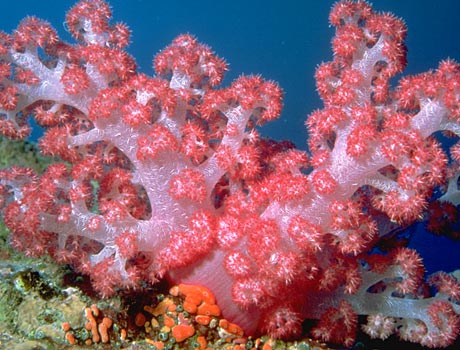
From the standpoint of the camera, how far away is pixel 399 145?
297cm

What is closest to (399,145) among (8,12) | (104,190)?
(104,190)

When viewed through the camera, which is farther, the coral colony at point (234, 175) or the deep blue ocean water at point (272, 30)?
the deep blue ocean water at point (272, 30)

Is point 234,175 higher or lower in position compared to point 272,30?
lower

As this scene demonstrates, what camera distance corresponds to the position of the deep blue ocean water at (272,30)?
76438 millimetres

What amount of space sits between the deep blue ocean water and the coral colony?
61187mm

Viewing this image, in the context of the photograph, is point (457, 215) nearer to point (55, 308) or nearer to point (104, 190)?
point (104, 190)

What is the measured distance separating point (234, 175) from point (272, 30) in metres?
101

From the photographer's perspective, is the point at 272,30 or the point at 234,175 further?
the point at 272,30

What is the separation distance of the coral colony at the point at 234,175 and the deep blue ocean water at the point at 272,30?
201ft

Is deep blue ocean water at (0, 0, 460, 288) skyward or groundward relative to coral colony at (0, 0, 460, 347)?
skyward

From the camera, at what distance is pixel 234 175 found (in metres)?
3.56

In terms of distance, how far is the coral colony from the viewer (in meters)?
3.14

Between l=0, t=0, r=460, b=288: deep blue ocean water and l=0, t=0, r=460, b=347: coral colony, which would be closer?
l=0, t=0, r=460, b=347: coral colony

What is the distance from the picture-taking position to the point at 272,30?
98625mm
